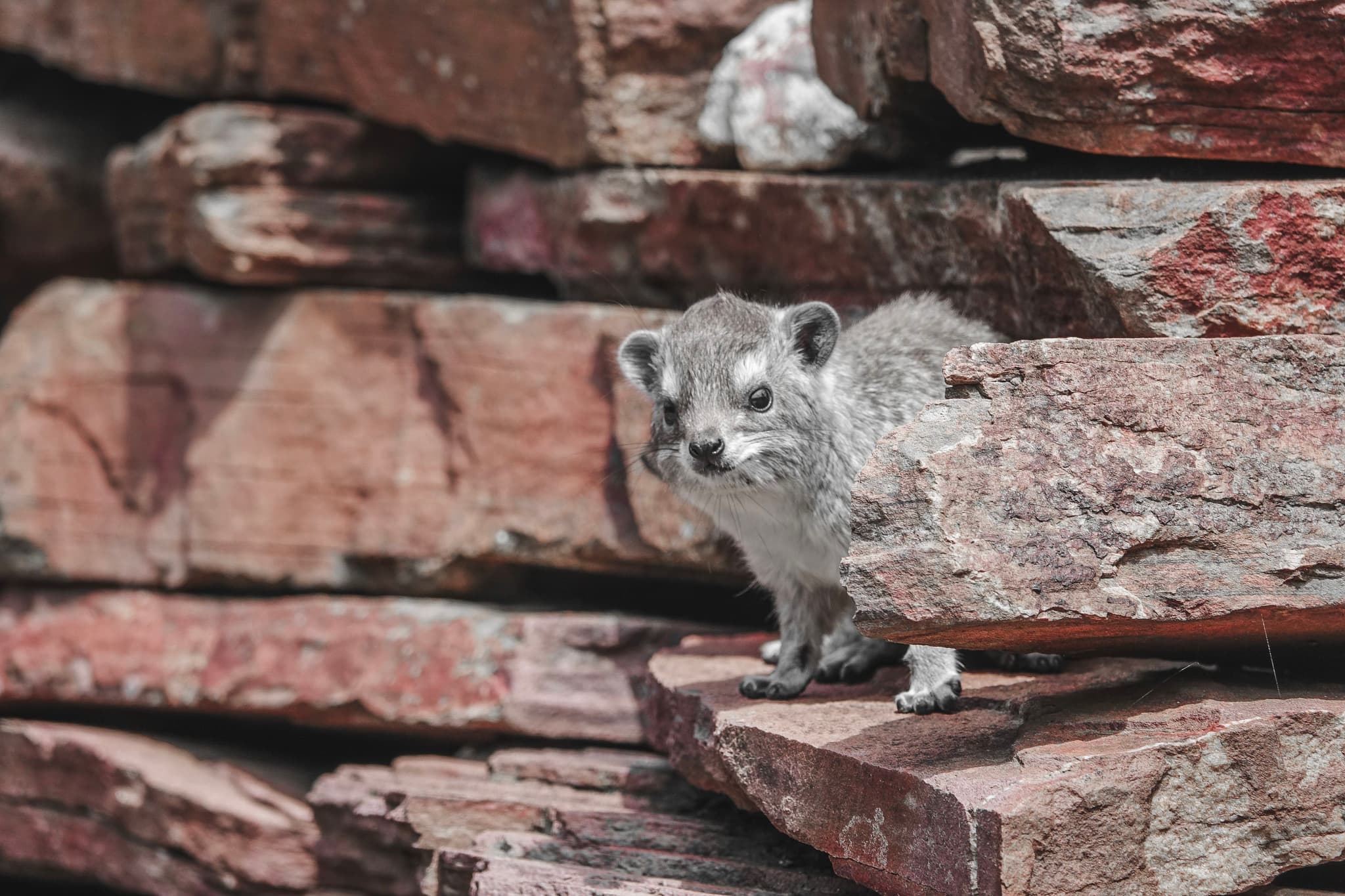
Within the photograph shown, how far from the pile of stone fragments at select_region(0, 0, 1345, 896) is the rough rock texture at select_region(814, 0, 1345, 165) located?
2 centimetres

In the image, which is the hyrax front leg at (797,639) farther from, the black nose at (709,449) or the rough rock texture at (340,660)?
the rough rock texture at (340,660)

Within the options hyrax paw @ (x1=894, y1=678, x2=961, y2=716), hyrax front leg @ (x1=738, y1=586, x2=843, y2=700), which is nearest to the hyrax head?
hyrax front leg @ (x1=738, y1=586, x2=843, y2=700)

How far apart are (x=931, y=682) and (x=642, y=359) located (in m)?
2.00

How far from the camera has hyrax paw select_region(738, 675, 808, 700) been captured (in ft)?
20.4

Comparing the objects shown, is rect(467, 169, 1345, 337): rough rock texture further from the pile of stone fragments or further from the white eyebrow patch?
the white eyebrow patch

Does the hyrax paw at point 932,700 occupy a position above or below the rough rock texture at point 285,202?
below

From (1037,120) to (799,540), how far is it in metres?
1.96

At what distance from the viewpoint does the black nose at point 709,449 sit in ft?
19.3

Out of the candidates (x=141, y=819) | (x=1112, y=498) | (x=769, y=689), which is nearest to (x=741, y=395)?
(x=769, y=689)

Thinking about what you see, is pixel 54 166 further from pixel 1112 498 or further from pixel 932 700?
pixel 1112 498

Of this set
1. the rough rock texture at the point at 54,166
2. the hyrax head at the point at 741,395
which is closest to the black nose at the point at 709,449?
the hyrax head at the point at 741,395

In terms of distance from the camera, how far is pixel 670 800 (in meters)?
6.92

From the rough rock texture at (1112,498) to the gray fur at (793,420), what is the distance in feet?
4.14

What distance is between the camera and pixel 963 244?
6430 mm
